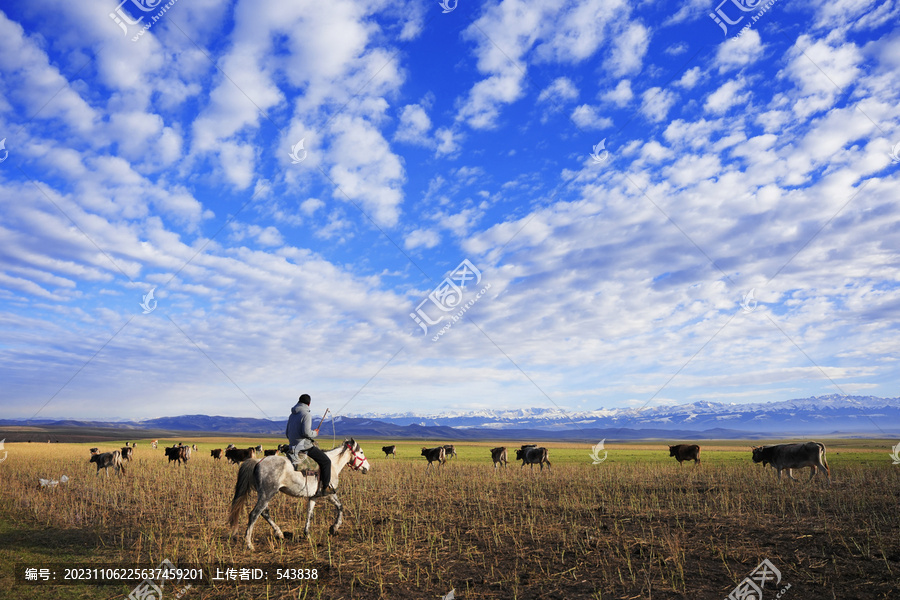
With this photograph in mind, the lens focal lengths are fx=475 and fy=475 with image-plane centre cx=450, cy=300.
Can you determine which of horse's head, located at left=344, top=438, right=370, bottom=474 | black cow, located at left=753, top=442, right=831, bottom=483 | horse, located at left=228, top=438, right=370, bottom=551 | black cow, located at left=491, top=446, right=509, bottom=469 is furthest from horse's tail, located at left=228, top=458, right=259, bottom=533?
black cow, located at left=491, top=446, right=509, bottom=469

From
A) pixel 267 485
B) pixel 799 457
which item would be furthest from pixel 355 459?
pixel 799 457

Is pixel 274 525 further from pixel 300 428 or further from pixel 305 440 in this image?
pixel 300 428

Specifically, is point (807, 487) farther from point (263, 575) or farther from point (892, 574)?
point (263, 575)

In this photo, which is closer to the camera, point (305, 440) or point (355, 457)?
point (305, 440)

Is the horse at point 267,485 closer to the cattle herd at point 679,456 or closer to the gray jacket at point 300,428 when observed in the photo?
the gray jacket at point 300,428

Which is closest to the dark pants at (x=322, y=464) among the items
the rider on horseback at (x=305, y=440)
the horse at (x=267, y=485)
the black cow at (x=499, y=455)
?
the rider on horseback at (x=305, y=440)

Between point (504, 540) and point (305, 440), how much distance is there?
5.30 meters

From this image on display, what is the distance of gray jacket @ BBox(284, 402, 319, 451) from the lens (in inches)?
450

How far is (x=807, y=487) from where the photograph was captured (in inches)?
700

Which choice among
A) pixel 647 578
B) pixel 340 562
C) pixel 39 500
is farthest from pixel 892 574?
pixel 39 500

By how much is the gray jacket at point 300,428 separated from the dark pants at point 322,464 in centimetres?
18

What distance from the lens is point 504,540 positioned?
10.9 m

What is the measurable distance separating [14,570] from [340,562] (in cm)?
649

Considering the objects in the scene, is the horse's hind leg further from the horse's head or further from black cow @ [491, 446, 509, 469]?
black cow @ [491, 446, 509, 469]
